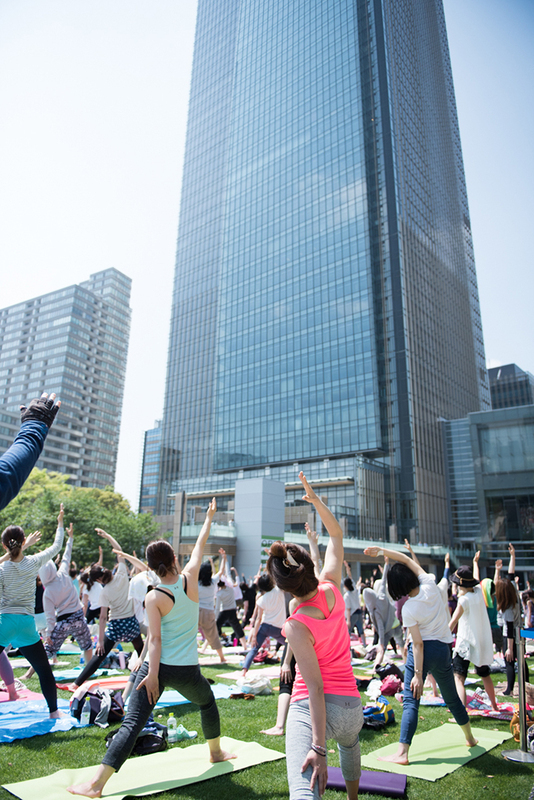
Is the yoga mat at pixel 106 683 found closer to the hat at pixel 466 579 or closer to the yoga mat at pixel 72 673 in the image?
the yoga mat at pixel 72 673

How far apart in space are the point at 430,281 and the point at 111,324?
8334cm

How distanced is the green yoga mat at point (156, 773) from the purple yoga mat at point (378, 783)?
2.58ft

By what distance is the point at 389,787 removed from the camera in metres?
4.10

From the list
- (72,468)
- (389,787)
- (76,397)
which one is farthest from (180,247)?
(389,787)

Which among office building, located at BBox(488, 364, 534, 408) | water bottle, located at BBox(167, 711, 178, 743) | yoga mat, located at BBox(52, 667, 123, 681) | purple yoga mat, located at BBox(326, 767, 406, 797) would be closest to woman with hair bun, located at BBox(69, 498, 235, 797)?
purple yoga mat, located at BBox(326, 767, 406, 797)

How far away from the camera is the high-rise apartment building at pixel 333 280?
62.2 meters

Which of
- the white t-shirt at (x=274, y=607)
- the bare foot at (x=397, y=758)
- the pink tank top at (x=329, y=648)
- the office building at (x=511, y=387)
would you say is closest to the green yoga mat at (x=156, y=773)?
the bare foot at (x=397, y=758)

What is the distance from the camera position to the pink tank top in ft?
9.61

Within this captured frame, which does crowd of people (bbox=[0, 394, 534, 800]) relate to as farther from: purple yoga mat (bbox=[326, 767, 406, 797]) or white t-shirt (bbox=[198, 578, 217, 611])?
purple yoga mat (bbox=[326, 767, 406, 797])

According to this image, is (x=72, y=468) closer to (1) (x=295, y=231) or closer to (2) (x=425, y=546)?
(1) (x=295, y=231)

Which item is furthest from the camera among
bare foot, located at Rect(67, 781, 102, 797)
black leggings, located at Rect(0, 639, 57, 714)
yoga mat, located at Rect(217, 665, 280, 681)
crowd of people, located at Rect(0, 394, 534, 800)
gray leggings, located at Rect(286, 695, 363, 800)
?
yoga mat, located at Rect(217, 665, 280, 681)

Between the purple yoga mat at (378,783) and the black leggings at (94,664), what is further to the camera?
the black leggings at (94,664)

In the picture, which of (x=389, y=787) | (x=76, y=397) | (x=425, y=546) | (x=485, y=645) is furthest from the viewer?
(x=76, y=397)

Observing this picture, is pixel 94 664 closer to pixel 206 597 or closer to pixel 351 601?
pixel 206 597
